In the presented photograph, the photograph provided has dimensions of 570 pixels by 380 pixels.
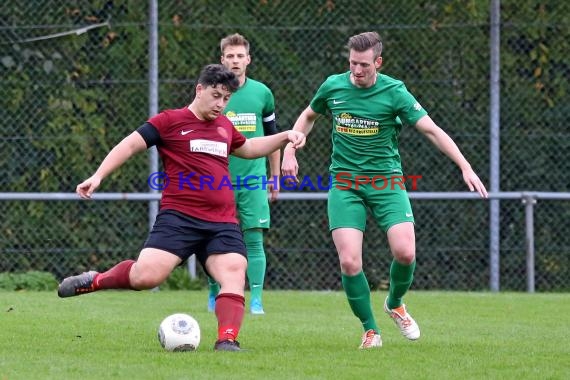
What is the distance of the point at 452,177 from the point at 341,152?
15.1 feet

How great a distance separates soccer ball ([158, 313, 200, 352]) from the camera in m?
6.35

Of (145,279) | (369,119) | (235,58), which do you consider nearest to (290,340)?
(145,279)

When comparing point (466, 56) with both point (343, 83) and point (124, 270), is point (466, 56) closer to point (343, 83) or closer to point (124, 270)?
point (343, 83)

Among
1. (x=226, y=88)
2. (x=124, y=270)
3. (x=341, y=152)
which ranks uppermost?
(x=226, y=88)

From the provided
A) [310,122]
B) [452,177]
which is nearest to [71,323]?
[310,122]

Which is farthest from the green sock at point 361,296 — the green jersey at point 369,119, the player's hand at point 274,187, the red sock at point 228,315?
the player's hand at point 274,187

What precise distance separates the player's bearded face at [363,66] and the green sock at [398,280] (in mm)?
1064

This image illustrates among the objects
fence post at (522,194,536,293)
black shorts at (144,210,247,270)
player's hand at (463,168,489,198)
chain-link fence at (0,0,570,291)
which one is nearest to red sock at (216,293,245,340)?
black shorts at (144,210,247,270)

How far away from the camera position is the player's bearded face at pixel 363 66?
6.86m

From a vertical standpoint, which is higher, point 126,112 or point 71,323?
point 126,112

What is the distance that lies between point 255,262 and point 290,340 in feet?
6.71

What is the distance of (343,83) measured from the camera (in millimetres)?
7148

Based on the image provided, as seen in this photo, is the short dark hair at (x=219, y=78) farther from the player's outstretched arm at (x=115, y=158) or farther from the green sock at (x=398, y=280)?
the green sock at (x=398, y=280)

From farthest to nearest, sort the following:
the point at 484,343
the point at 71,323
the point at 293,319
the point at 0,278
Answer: the point at 0,278 < the point at 293,319 < the point at 71,323 < the point at 484,343
